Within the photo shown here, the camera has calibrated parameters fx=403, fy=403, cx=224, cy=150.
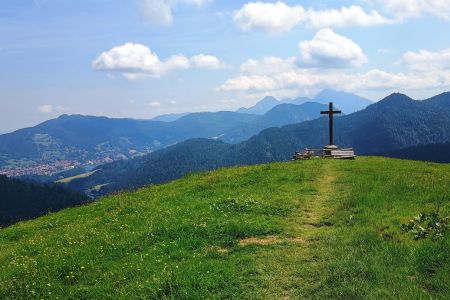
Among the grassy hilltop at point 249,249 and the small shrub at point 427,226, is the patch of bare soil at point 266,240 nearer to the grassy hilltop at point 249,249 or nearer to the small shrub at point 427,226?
the grassy hilltop at point 249,249

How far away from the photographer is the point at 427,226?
13.7 m

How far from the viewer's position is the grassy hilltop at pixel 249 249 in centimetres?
1127

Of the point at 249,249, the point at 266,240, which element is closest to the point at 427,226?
the point at 266,240

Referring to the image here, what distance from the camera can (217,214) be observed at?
1930 cm

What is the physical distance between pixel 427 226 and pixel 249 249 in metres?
6.19

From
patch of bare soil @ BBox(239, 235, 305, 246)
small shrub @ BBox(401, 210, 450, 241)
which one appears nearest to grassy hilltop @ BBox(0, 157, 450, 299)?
patch of bare soil @ BBox(239, 235, 305, 246)

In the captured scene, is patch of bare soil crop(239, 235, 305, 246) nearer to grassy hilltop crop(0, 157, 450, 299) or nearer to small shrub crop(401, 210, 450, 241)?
grassy hilltop crop(0, 157, 450, 299)

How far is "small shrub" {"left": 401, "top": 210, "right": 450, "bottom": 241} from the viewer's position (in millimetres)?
12969

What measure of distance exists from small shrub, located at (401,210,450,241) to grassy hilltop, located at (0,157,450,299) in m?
0.32

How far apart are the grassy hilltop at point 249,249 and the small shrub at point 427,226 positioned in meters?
0.32

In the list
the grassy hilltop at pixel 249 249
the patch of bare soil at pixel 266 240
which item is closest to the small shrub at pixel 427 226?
the grassy hilltop at pixel 249 249

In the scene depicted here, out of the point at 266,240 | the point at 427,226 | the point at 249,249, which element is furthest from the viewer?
the point at 266,240

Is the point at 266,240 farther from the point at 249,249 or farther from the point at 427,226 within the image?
the point at 427,226

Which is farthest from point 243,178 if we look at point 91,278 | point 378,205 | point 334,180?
point 91,278
